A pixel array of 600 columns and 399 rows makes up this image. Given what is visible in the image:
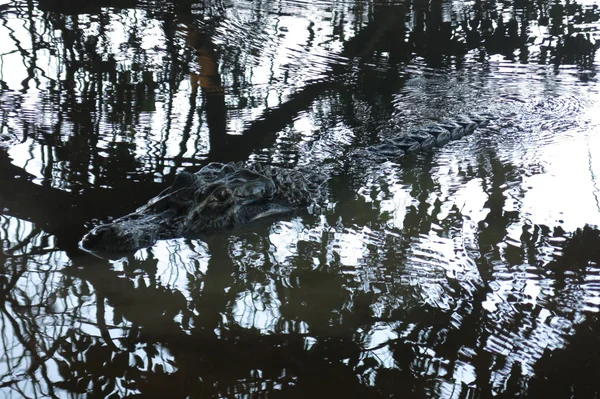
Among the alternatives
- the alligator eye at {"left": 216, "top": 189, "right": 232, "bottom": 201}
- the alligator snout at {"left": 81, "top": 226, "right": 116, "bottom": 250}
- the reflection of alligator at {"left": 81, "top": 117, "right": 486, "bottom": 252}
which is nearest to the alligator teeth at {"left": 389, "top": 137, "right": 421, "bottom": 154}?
the reflection of alligator at {"left": 81, "top": 117, "right": 486, "bottom": 252}

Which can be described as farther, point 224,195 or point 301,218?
point 301,218

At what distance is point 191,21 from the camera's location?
8.57 m

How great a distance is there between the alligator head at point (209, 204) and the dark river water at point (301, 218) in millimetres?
116

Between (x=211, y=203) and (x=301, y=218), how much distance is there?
0.57 metres

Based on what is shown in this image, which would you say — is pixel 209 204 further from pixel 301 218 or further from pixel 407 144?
pixel 407 144

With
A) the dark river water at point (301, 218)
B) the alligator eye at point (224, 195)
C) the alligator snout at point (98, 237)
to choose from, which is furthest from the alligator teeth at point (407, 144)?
the alligator snout at point (98, 237)

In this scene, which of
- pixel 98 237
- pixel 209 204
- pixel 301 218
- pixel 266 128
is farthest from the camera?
pixel 266 128

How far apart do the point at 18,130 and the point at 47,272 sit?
7.84 ft

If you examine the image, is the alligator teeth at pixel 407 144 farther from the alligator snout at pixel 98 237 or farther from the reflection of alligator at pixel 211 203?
the alligator snout at pixel 98 237

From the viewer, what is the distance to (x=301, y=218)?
13.6 ft

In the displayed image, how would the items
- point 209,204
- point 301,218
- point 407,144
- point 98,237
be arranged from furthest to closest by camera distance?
point 407,144, point 301,218, point 209,204, point 98,237

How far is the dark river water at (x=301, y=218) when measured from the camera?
246 cm

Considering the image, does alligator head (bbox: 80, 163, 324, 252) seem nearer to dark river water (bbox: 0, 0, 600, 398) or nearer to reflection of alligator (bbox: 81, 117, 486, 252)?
reflection of alligator (bbox: 81, 117, 486, 252)

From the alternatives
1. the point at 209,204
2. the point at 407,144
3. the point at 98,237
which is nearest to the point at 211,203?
the point at 209,204
